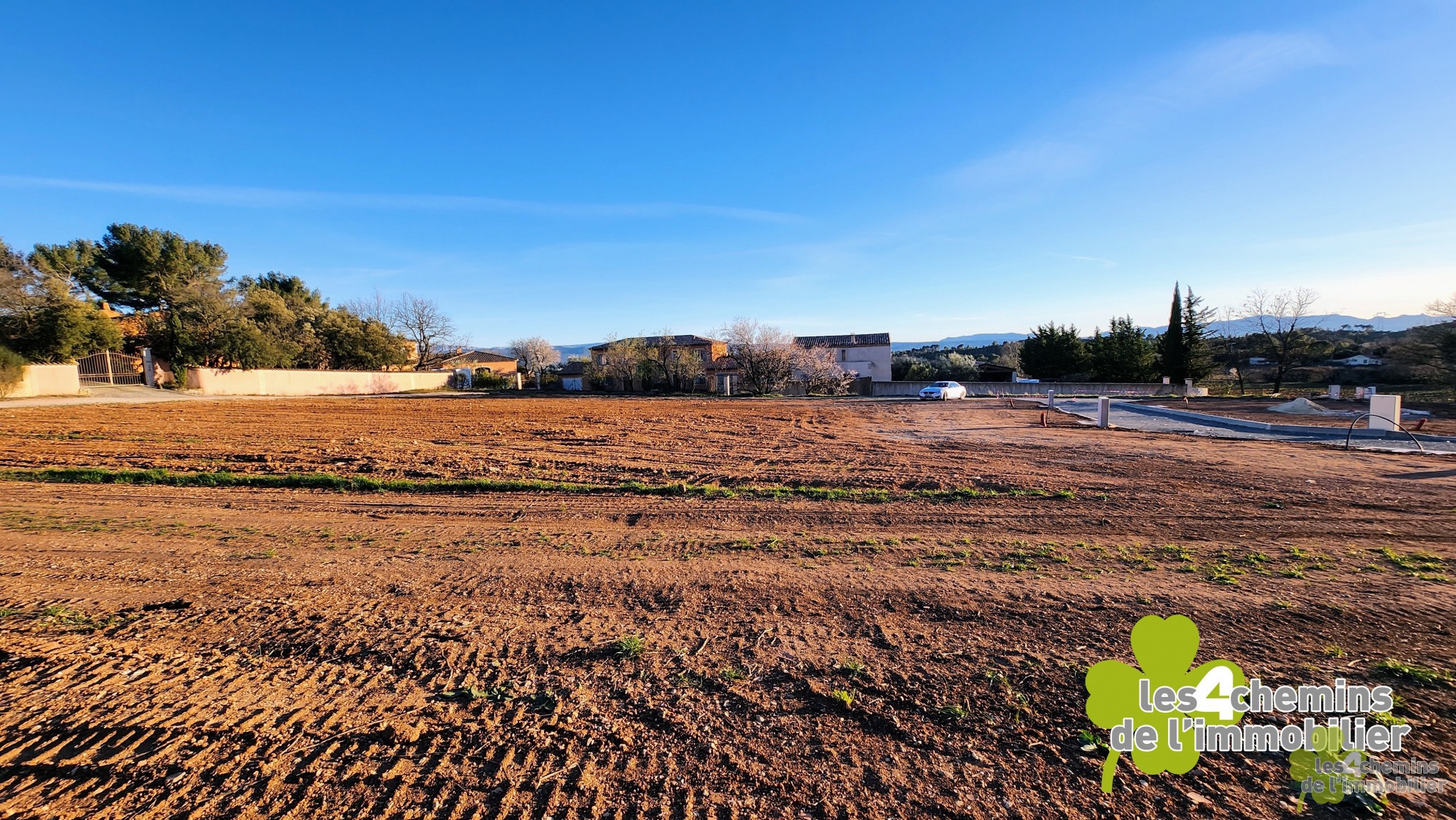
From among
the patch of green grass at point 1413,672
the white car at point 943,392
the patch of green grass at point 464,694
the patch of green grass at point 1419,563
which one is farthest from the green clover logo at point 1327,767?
the white car at point 943,392

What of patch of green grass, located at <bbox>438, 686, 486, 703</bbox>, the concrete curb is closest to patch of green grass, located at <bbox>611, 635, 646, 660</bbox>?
patch of green grass, located at <bbox>438, 686, 486, 703</bbox>

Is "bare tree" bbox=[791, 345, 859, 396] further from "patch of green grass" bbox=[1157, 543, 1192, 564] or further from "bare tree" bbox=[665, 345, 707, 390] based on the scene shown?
"patch of green grass" bbox=[1157, 543, 1192, 564]

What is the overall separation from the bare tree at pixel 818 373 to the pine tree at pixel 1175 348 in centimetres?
2716

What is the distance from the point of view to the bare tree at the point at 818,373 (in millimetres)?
46469

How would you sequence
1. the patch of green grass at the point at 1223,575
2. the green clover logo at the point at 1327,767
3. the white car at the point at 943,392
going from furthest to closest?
the white car at the point at 943,392, the patch of green grass at the point at 1223,575, the green clover logo at the point at 1327,767

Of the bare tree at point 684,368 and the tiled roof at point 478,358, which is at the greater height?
the tiled roof at point 478,358

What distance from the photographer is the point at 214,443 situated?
499 inches

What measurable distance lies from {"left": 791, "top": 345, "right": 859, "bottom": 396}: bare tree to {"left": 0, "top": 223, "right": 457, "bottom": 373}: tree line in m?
40.5

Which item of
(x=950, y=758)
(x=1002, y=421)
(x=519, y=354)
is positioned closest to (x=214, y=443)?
(x=950, y=758)

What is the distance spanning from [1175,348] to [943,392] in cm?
2459

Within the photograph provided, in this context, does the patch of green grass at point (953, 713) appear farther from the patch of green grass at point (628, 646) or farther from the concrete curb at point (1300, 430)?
the concrete curb at point (1300, 430)

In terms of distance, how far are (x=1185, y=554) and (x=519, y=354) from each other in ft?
290

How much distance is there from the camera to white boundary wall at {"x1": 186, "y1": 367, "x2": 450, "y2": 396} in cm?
3609

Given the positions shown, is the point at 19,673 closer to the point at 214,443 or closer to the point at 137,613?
the point at 137,613
